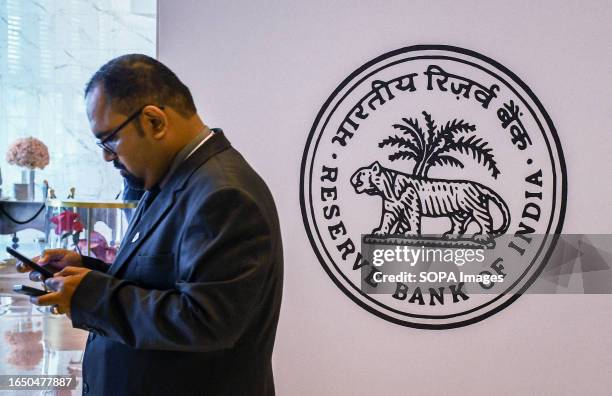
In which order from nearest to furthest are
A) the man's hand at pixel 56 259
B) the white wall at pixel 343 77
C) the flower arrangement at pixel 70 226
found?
the man's hand at pixel 56 259 < the white wall at pixel 343 77 < the flower arrangement at pixel 70 226

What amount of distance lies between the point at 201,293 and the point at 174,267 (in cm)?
15

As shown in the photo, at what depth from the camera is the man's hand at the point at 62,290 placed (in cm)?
132

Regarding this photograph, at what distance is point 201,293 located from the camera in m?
1.27

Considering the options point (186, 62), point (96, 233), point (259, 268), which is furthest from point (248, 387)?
point (96, 233)

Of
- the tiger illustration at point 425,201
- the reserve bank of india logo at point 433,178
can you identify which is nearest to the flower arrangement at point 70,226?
the reserve bank of india logo at point 433,178

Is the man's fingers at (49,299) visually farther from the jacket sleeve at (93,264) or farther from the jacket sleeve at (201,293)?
the jacket sleeve at (93,264)

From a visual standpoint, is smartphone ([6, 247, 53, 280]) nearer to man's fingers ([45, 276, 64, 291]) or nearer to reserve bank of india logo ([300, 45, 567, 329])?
man's fingers ([45, 276, 64, 291])

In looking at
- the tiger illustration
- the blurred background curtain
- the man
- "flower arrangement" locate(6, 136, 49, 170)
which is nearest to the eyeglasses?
the man

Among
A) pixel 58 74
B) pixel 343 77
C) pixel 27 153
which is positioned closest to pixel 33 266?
pixel 343 77

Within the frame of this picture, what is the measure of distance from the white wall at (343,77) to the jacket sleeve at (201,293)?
4.45 feet

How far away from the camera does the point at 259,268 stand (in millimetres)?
1337

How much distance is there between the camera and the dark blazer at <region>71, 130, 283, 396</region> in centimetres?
129

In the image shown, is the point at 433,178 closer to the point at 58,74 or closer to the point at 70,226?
the point at 70,226

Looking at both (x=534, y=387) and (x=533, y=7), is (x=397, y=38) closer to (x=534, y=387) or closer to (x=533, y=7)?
(x=533, y=7)
